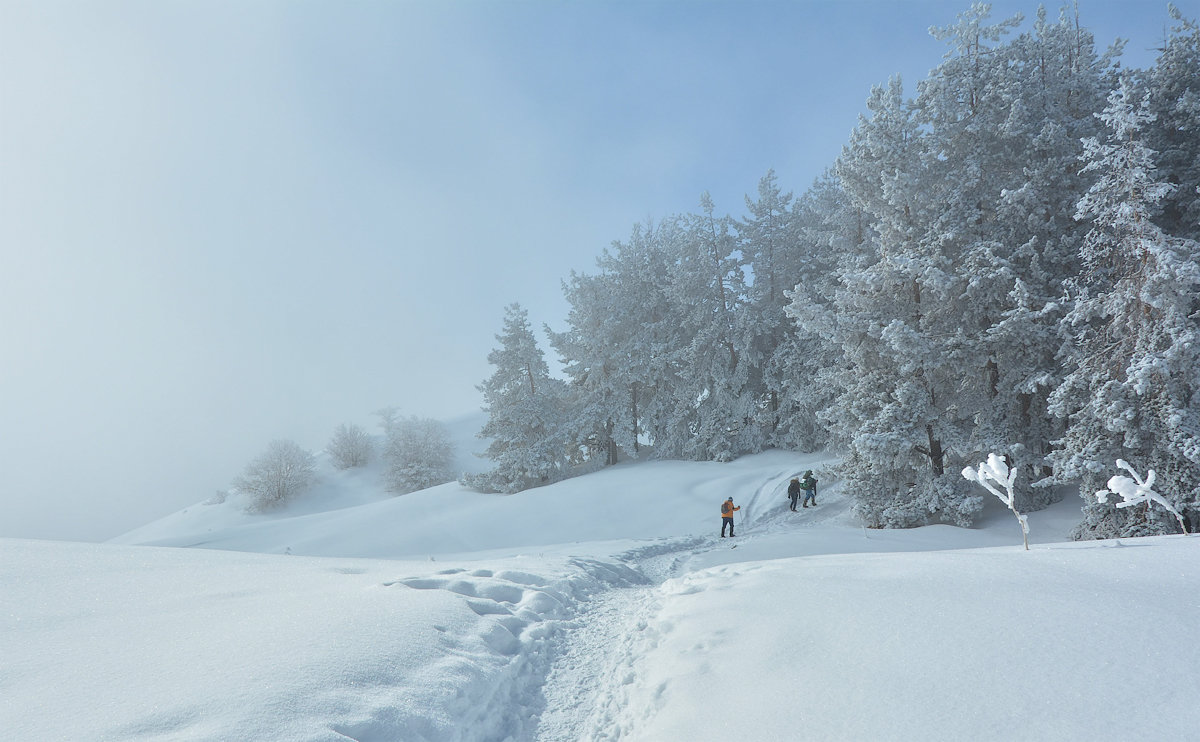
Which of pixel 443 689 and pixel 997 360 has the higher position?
pixel 997 360

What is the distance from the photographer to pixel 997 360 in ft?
57.3

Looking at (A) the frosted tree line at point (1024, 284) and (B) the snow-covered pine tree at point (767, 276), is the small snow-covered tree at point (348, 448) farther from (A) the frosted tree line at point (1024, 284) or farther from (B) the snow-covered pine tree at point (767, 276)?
(A) the frosted tree line at point (1024, 284)

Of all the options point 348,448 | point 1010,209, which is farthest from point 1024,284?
point 348,448

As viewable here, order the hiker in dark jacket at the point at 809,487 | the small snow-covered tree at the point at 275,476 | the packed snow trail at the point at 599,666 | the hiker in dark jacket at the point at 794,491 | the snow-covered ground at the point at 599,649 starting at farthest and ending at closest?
1. the small snow-covered tree at the point at 275,476
2. the hiker in dark jacket at the point at 809,487
3. the hiker in dark jacket at the point at 794,491
4. the packed snow trail at the point at 599,666
5. the snow-covered ground at the point at 599,649

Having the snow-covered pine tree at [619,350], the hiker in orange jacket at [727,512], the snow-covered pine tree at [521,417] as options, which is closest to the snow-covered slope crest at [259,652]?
the hiker in orange jacket at [727,512]

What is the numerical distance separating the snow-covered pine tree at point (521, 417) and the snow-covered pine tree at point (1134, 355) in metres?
22.3

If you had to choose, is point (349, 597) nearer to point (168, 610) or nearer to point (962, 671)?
point (168, 610)

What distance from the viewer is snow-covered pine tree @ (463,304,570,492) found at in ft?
96.8

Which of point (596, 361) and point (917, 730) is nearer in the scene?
point (917, 730)

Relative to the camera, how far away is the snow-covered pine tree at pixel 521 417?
29516 mm

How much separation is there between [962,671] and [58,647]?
7846mm

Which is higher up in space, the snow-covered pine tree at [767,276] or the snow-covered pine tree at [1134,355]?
the snow-covered pine tree at [767,276]

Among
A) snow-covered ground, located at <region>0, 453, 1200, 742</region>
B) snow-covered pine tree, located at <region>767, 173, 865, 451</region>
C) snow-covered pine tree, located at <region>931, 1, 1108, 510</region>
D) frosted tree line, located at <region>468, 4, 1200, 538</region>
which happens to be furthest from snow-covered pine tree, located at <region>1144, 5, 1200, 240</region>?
snow-covered ground, located at <region>0, 453, 1200, 742</region>

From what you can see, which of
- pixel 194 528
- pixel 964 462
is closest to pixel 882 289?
pixel 964 462
